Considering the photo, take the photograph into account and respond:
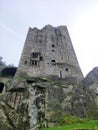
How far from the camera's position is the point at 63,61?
2083 inches

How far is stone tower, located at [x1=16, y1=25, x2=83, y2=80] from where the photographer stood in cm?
4997

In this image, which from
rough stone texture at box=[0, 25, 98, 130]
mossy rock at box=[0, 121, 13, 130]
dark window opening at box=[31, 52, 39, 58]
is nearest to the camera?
mossy rock at box=[0, 121, 13, 130]

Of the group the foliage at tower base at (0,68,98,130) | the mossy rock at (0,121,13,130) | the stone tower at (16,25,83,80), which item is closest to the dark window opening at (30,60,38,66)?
the stone tower at (16,25,83,80)

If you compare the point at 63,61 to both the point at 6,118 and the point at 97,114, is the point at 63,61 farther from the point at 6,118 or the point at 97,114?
the point at 6,118

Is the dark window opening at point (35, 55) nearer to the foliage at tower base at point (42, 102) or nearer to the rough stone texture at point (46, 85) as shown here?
the rough stone texture at point (46, 85)

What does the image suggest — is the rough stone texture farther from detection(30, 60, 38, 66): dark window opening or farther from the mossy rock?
the mossy rock

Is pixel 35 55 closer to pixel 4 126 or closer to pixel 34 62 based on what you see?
pixel 34 62

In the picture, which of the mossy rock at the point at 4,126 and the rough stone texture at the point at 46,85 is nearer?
the mossy rock at the point at 4,126

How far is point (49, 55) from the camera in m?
54.0

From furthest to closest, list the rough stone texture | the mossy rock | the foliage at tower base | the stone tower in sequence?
1. the stone tower
2. the rough stone texture
3. the foliage at tower base
4. the mossy rock

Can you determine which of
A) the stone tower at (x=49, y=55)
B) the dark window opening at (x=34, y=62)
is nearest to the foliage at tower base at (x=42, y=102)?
the stone tower at (x=49, y=55)

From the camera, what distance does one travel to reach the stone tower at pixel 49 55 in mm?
49969

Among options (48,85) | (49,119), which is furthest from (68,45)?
(49,119)

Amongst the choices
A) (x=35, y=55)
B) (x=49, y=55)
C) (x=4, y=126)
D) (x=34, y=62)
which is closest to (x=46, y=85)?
(x=34, y=62)
